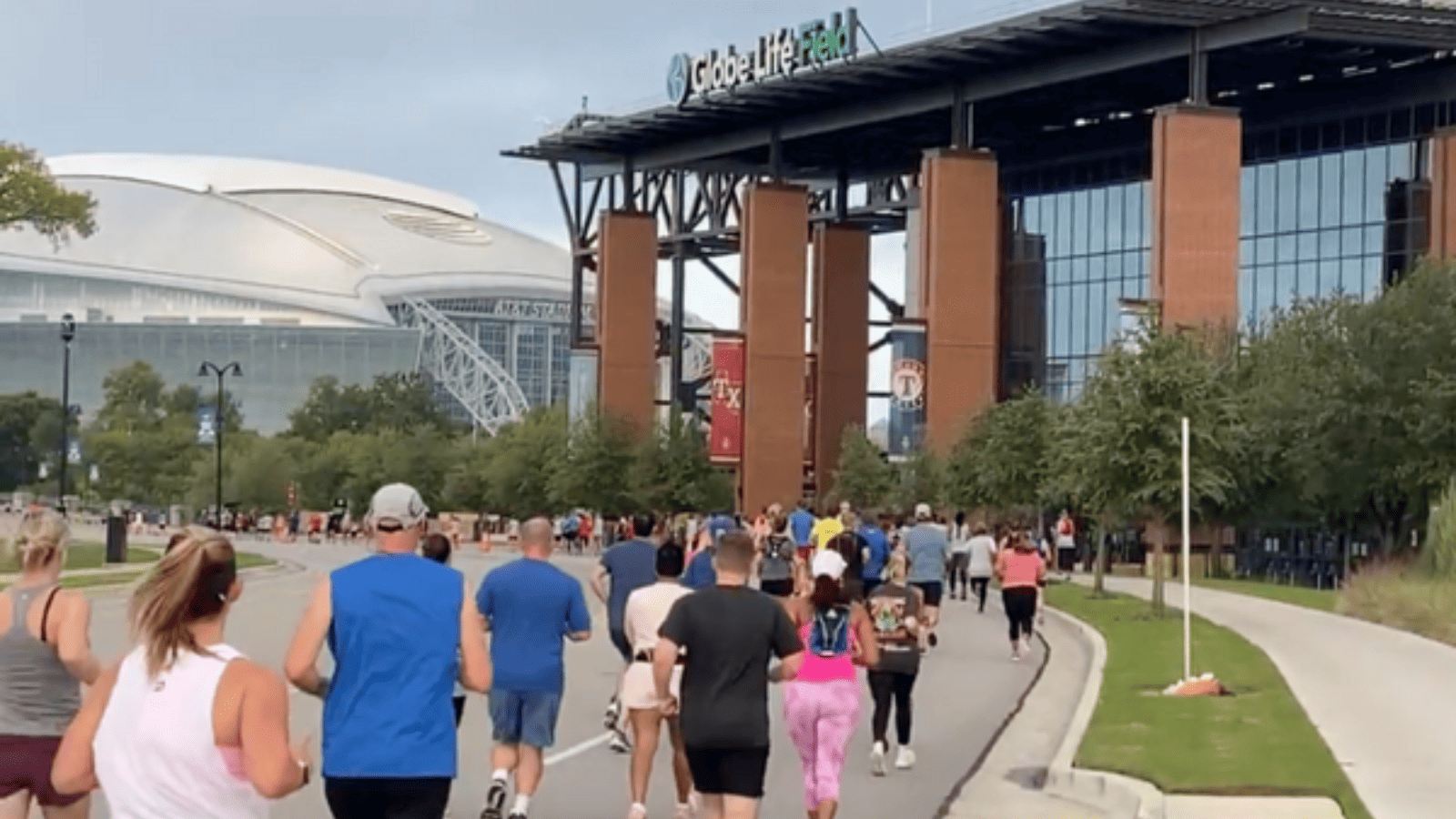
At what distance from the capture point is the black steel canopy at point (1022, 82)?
70.1m

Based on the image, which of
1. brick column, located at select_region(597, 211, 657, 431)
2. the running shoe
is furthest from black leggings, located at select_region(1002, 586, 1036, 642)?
brick column, located at select_region(597, 211, 657, 431)

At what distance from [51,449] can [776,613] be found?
173 m

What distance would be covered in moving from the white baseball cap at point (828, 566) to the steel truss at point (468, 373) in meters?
171

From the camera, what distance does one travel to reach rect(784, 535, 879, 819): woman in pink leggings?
43.5 feet

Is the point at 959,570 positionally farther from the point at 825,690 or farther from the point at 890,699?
the point at 825,690

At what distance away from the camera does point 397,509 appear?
910 cm

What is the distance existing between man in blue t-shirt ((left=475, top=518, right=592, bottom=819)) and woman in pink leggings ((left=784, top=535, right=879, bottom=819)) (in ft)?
3.86

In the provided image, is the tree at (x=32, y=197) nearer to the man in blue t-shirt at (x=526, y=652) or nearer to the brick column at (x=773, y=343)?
the brick column at (x=773, y=343)

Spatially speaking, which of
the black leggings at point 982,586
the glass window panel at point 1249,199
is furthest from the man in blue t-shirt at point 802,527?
the glass window panel at point 1249,199

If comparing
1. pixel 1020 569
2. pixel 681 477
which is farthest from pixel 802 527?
pixel 681 477

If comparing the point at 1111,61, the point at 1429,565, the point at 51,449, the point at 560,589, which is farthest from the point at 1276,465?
the point at 51,449

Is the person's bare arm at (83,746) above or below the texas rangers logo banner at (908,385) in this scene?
below

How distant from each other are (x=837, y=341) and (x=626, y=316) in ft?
25.2

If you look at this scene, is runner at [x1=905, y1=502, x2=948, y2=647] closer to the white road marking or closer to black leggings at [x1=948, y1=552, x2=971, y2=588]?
the white road marking
